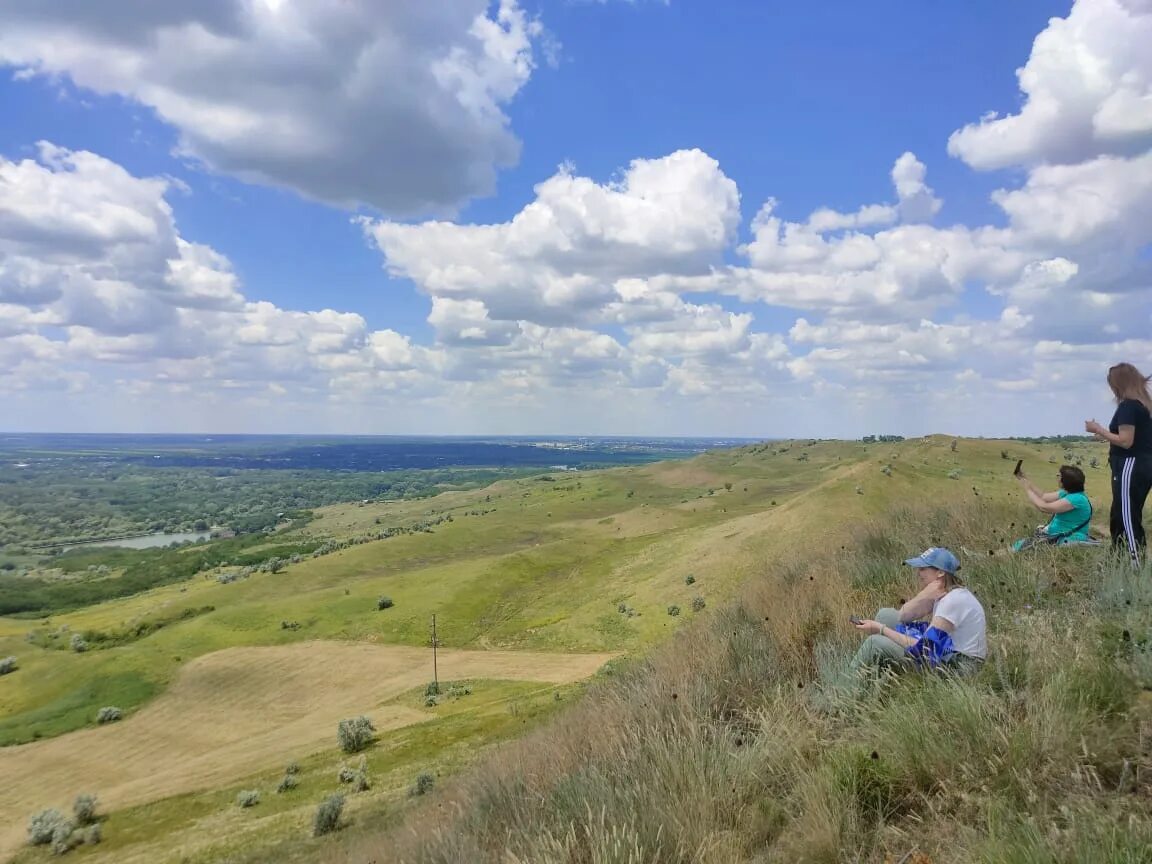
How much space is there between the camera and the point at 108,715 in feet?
128

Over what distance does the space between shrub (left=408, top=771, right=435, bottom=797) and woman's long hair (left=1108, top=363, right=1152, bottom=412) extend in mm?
15008

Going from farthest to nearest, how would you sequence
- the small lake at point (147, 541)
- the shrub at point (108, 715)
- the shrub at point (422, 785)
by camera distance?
the small lake at point (147, 541)
the shrub at point (108, 715)
the shrub at point (422, 785)

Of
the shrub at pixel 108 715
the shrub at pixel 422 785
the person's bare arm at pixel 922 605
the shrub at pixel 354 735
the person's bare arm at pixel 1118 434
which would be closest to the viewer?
the person's bare arm at pixel 922 605

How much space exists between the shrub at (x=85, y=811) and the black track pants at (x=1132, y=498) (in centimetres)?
3052

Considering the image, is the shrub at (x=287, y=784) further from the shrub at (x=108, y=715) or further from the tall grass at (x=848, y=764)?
the shrub at (x=108, y=715)

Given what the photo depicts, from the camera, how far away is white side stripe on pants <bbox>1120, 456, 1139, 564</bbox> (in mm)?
8477

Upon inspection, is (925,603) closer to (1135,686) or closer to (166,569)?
(1135,686)

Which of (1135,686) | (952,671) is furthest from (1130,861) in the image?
(952,671)

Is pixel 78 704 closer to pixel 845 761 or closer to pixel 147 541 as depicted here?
pixel 845 761

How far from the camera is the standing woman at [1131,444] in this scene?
8.48 meters

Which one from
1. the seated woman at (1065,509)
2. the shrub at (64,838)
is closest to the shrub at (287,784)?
the shrub at (64,838)

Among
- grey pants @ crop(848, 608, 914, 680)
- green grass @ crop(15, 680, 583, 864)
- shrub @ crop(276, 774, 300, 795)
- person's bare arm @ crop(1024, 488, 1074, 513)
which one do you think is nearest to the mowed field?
green grass @ crop(15, 680, 583, 864)

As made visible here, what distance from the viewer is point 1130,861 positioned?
9.57 feet

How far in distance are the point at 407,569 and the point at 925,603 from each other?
6590 centimetres
